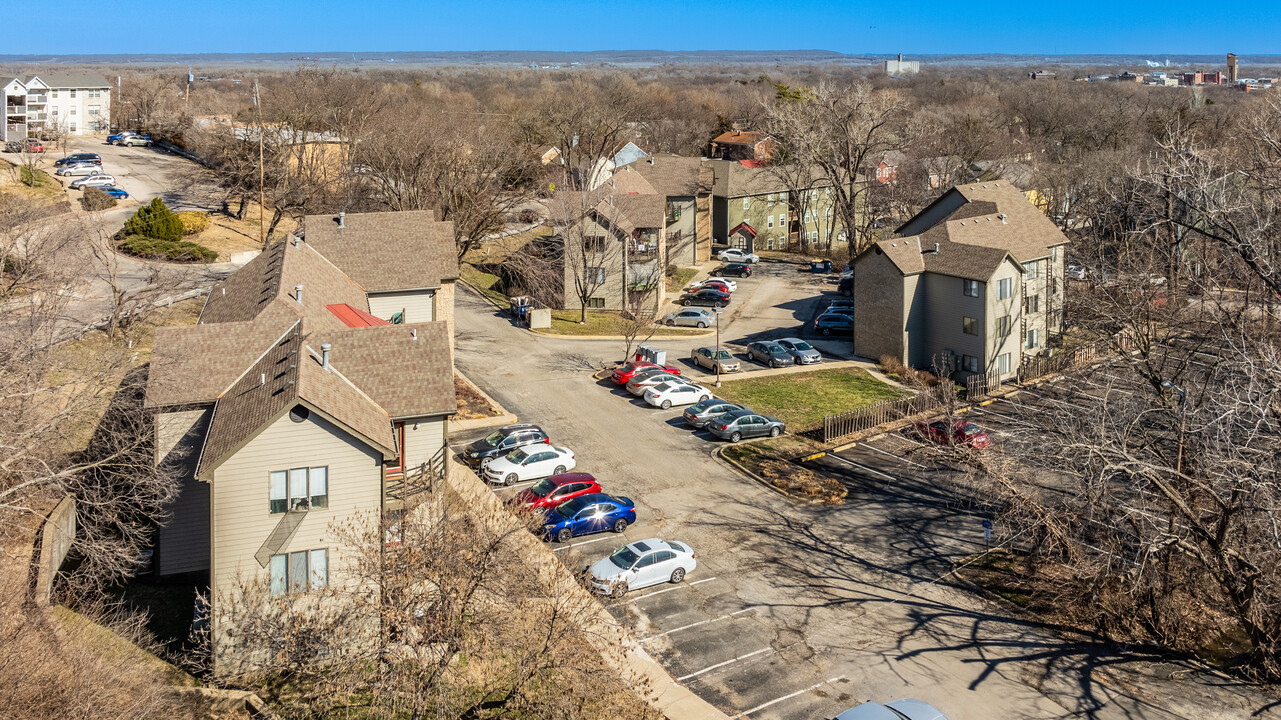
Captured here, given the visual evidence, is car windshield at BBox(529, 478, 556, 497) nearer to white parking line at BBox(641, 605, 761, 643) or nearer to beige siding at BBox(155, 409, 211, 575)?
white parking line at BBox(641, 605, 761, 643)

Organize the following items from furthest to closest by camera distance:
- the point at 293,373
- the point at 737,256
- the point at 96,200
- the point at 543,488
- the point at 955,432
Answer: the point at 737,256, the point at 96,200, the point at 955,432, the point at 543,488, the point at 293,373

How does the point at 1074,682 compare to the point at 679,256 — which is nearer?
the point at 1074,682

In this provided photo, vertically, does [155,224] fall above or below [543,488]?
above

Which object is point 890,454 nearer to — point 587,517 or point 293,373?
point 587,517

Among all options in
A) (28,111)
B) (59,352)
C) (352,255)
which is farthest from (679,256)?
(28,111)

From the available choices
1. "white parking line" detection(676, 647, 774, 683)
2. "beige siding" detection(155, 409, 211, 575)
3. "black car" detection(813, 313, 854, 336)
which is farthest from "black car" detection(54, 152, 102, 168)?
"white parking line" detection(676, 647, 774, 683)

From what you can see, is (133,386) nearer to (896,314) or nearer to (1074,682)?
(1074,682)

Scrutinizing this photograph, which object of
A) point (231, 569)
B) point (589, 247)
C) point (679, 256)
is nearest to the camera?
point (231, 569)

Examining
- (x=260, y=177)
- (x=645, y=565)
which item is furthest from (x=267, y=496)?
→ (x=260, y=177)
